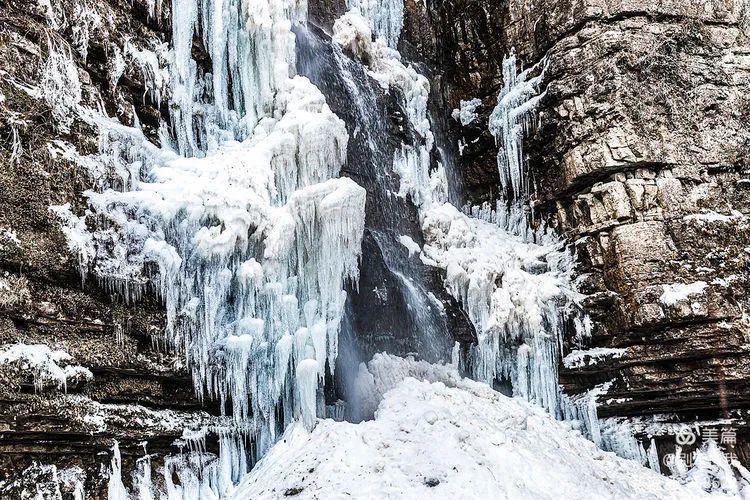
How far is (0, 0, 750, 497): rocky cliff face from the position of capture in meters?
7.21

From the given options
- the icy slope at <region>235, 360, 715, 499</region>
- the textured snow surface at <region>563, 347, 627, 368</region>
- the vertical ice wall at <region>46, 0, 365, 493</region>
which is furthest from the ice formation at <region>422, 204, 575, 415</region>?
the vertical ice wall at <region>46, 0, 365, 493</region>

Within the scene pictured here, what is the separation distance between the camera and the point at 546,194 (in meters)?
13.3

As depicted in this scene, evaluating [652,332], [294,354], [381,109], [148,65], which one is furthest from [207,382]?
[652,332]

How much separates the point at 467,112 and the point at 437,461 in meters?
9.37

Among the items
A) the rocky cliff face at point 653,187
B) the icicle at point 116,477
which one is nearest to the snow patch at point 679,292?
the rocky cliff face at point 653,187

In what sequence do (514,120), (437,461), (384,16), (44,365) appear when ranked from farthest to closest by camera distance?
(384,16), (514,120), (437,461), (44,365)

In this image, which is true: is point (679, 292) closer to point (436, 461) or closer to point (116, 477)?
point (436, 461)

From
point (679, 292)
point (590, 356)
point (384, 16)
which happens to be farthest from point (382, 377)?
point (384, 16)

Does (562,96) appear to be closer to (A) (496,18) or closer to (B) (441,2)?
(A) (496,18)

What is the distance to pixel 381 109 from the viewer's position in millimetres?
12703

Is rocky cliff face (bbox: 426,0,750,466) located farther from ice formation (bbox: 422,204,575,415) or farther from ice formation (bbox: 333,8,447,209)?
ice formation (bbox: 333,8,447,209)

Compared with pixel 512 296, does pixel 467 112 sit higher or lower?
higher

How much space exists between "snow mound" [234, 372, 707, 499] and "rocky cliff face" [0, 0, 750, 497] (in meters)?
1.31

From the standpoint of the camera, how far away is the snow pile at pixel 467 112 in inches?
595
